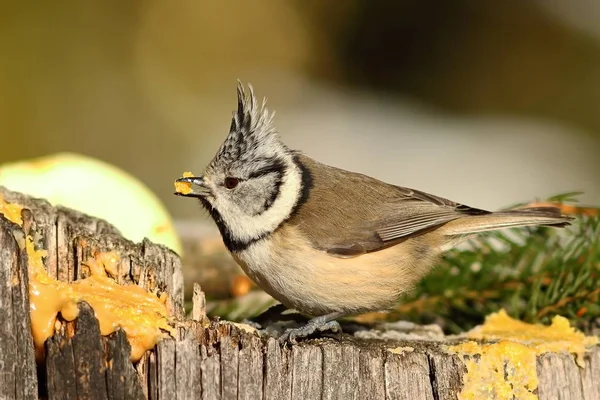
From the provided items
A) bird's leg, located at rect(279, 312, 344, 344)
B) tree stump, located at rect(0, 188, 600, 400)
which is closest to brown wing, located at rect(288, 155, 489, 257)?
bird's leg, located at rect(279, 312, 344, 344)

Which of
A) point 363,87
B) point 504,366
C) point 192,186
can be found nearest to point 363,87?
point 363,87

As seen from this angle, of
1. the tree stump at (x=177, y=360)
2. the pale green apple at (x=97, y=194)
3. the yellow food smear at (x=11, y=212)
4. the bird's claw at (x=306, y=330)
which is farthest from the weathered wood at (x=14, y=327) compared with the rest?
the pale green apple at (x=97, y=194)

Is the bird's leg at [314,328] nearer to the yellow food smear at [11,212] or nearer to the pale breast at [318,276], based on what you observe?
the pale breast at [318,276]

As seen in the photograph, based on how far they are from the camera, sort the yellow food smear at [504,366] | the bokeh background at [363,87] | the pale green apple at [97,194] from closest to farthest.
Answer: the yellow food smear at [504,366], the pale green apple at [97,194], the bokeh background at [363,87]

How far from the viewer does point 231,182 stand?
3.21 meters

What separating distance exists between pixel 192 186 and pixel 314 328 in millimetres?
842

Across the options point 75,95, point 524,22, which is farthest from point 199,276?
point 524,22

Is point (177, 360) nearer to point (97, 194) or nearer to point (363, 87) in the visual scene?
point (97, 194)

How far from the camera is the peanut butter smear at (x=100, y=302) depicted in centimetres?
202

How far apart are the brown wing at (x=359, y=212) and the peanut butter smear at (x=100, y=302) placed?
0.97m

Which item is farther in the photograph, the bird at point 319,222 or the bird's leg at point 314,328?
the bird at point 319,222

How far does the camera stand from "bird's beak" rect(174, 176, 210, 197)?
3138 mm

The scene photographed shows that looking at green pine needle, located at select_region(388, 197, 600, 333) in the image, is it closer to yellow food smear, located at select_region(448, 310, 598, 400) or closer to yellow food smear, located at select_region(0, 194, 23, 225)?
yellow food smear, located at select_region(448, 310, 598, 400)

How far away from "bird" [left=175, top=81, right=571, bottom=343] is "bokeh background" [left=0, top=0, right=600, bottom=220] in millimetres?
5086
